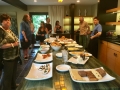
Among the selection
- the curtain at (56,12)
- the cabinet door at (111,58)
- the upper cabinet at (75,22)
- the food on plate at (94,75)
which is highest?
the curtain at (56,12)

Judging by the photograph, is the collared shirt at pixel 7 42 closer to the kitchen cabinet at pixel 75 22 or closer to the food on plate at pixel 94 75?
the food on plate at pixel 94 75

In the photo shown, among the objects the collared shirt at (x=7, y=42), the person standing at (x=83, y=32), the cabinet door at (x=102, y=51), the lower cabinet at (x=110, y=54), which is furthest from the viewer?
the person standing at (x=83, y=32)

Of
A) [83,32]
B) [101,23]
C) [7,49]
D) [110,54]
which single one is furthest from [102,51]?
[7,49]

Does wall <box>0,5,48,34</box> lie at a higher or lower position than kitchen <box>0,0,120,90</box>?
higher

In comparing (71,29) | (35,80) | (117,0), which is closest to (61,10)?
(71,29)

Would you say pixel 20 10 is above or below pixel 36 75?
above

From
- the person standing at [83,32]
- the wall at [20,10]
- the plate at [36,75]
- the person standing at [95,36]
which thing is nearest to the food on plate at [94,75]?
the plate at [36,75]

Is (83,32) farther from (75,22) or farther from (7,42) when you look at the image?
(7,42)

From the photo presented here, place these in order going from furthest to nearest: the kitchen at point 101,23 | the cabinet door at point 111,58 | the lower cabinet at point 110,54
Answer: the cabinet door at point 111,58 → the lower cabinet at point 110,54 → the kitchen at point 101,23

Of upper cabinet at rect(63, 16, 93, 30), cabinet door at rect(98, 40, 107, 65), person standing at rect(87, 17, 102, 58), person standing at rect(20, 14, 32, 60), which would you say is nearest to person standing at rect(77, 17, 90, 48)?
person standing at rect(87, 17, 102, 58)

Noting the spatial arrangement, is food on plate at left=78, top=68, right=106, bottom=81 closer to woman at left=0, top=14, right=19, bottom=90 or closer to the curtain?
woman at left=0, top=14, right=19, bottom=90

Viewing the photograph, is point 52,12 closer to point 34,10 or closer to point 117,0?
point 34,10

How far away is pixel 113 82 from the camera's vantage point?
1.02 meters

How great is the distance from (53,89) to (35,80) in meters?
0.21
